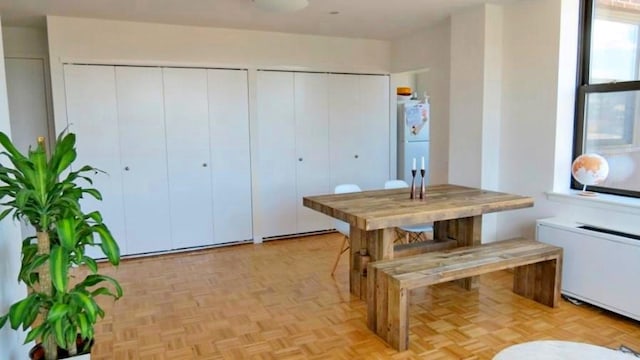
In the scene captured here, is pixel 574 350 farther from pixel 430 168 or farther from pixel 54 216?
pixel 430 168

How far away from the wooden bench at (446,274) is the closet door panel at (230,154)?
2488 millimetres

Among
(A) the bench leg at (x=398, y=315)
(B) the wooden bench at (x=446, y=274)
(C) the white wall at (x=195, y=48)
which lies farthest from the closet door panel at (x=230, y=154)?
(A) the bench leg at (x=398, y=315)

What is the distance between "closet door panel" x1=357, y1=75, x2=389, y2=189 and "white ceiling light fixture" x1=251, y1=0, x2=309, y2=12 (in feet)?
7.47

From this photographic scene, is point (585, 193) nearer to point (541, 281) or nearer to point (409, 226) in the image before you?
point (541, 281)

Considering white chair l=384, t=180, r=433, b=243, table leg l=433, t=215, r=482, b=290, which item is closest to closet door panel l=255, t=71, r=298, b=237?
white chair l=384, t=180, r=433, b=243

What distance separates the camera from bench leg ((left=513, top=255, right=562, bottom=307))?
3312 millimetres

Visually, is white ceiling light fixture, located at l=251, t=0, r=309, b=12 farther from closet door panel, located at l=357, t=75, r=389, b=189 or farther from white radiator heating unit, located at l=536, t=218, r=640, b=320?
white radiator heating unit, located at l=536, t=218, r=640, b=320

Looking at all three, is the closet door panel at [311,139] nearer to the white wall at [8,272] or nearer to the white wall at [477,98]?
the white wall at [477,98]

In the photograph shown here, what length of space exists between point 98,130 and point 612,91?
4.53 meters

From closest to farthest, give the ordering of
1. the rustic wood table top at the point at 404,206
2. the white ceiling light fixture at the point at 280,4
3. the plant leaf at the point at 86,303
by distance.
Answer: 1. the plant leaf at the point at 86,303
2. the rustic wood table top at the point at 404,206
3. the white ceiling light fixture at the point at 280,4

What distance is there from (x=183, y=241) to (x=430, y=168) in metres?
2.90

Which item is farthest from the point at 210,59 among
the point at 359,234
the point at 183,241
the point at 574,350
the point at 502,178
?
Result: the point at 574,350

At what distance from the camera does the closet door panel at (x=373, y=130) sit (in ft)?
19.0

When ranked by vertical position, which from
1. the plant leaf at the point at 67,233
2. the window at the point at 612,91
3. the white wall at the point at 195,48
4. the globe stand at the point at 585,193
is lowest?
the globe stand at the point at 585,193
